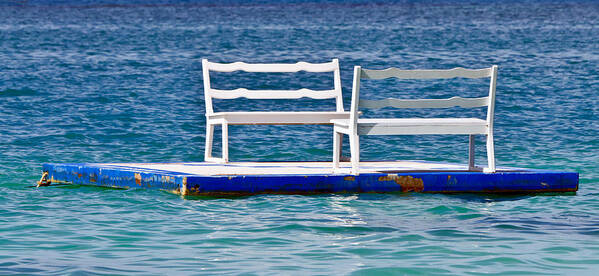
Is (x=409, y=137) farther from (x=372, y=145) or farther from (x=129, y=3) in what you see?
(x=129, y=3)

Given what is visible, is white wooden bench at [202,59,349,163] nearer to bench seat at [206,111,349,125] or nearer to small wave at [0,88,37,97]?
bench seat at [206,111,349,125]

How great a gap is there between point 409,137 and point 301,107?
221 inches

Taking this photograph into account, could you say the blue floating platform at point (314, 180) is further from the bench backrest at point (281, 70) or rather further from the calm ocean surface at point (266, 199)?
the bench backrest at point (281, 70)

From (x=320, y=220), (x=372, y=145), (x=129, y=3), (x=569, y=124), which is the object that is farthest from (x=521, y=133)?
(x=129, y=3)

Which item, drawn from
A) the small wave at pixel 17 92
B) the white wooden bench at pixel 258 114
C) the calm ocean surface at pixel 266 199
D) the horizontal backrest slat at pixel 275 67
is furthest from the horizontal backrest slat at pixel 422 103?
the small wave at pixel 17 92

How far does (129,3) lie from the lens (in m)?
166

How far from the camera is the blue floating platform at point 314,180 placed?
907 centimetres

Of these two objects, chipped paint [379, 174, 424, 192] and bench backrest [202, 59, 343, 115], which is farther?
bench backrest [202, 59, 343, 115]

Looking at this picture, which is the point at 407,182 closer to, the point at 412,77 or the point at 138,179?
the point at 412,77

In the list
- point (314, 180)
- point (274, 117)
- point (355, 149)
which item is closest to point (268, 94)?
point (274, 117)

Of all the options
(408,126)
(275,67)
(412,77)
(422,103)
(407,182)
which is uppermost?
(275,67)

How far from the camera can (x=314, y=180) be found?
9.16 meters

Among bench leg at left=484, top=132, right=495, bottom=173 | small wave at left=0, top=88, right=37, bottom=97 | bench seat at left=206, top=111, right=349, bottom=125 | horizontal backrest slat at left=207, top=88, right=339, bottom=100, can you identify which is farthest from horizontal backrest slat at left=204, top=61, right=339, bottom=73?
small wave at left=0, top=88, right=37, bottom=97

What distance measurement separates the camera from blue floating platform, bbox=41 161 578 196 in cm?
907
